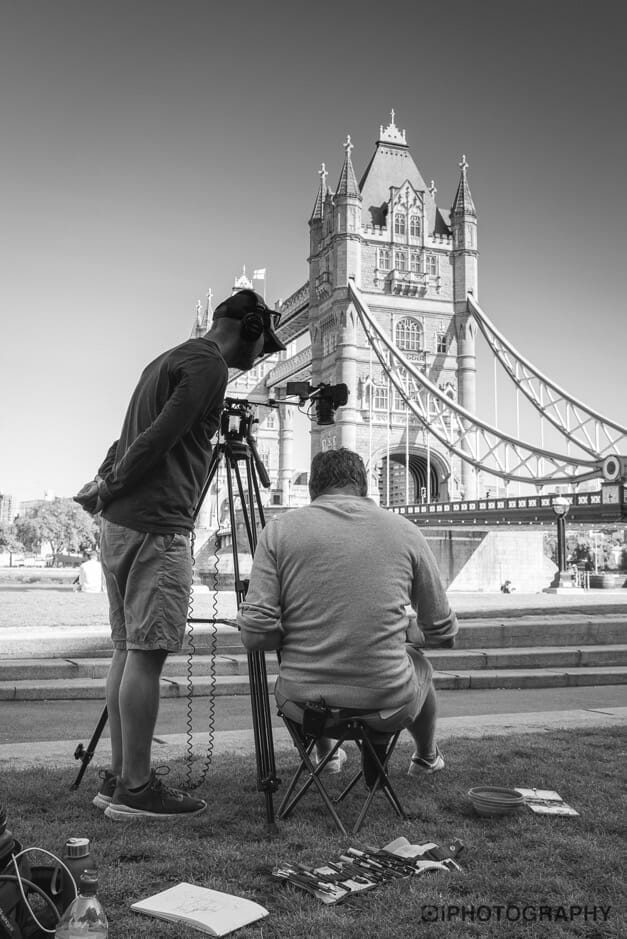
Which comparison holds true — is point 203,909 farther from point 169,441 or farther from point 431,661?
point 431,661

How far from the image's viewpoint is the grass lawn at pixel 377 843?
2.45 m

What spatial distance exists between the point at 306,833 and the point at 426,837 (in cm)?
43

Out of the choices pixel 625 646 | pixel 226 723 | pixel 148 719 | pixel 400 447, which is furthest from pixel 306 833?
pixel 400 447

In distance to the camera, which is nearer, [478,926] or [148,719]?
[478,926]

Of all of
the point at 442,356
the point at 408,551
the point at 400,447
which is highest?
the point at 442,356

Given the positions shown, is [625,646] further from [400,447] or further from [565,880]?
[400,447]

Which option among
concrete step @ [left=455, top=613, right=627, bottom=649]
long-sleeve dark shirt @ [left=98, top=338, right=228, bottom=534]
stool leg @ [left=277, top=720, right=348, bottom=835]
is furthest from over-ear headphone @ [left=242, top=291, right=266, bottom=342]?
concrete step @ [left=455, top=613, right=627, bottom=649]

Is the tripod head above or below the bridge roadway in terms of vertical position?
below

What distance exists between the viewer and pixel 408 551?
11.5 feet

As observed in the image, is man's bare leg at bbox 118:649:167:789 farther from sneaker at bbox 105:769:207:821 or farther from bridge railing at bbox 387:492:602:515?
bridge railing at bbox 387:492:602:515

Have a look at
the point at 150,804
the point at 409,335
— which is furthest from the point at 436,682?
the point at 409,335

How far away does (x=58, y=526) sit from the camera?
85.2 m

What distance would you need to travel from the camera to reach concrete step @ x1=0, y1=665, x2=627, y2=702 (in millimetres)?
7402

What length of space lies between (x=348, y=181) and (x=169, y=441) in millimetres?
53024
